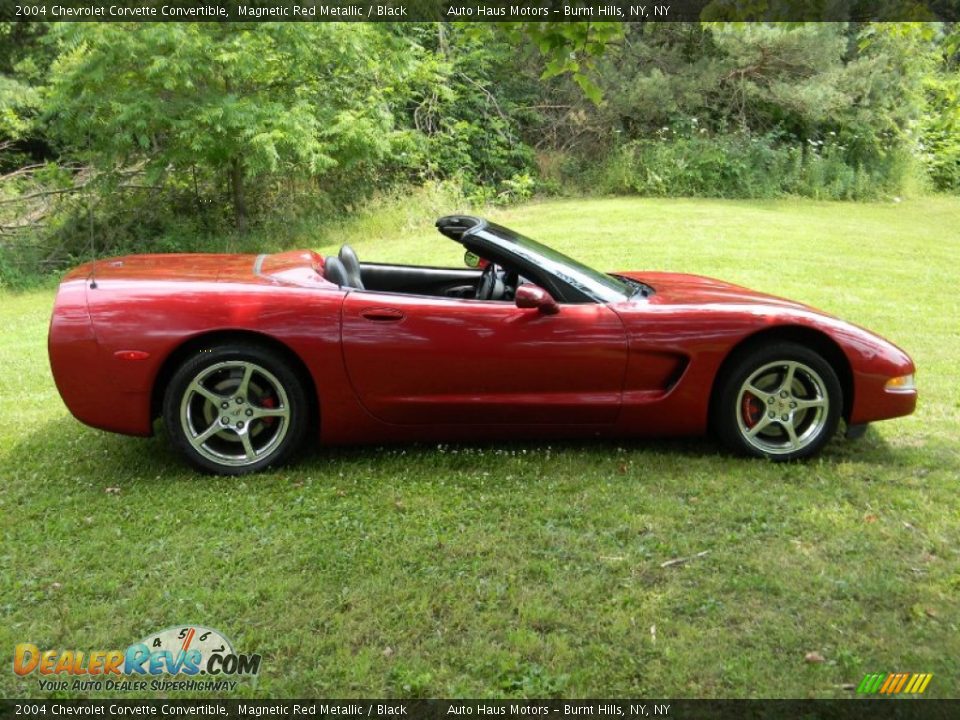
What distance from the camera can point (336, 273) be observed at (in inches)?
171

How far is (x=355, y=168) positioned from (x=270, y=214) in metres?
2.05

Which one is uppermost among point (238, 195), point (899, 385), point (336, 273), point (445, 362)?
point (238, 195)

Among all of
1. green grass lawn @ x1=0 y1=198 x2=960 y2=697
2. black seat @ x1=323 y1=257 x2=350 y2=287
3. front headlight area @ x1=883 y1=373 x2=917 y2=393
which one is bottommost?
green grass lawn @ x1=0 y1=198 x2=960 y2=697

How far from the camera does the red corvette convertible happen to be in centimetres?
399

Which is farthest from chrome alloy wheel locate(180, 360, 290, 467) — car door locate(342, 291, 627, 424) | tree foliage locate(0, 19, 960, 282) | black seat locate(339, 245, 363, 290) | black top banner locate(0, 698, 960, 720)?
tree foliage locate(0, 19, 960, 282)

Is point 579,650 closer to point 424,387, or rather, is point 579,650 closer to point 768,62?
point 424,387

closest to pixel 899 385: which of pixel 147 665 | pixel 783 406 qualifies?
pixel 783 406

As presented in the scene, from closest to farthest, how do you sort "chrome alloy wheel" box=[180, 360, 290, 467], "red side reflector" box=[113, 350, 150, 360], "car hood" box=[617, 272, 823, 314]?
"red side reflector" box=[113, 350, 150, 360]
"chrome alloy wheel" box=[180, 360, 290, 467]
"car hood" box=[617, 272, 823, 314]

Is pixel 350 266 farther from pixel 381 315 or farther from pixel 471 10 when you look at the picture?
pixel 471 10

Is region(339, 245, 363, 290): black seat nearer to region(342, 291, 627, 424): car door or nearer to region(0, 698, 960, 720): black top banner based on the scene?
region(342, 291, 627, 424): car door

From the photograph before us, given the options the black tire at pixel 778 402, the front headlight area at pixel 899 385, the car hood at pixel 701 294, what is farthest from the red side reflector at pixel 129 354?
the front headlight area at pixel 899 385

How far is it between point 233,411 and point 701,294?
2550 mm

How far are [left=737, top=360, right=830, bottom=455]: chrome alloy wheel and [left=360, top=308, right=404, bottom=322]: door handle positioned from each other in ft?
5.88

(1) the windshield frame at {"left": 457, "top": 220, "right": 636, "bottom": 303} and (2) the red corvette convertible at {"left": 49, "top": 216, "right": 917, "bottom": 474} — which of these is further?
(1) the windshield frame at {"left": 457, "top": 220, "right": 636, "bottom": 303}
